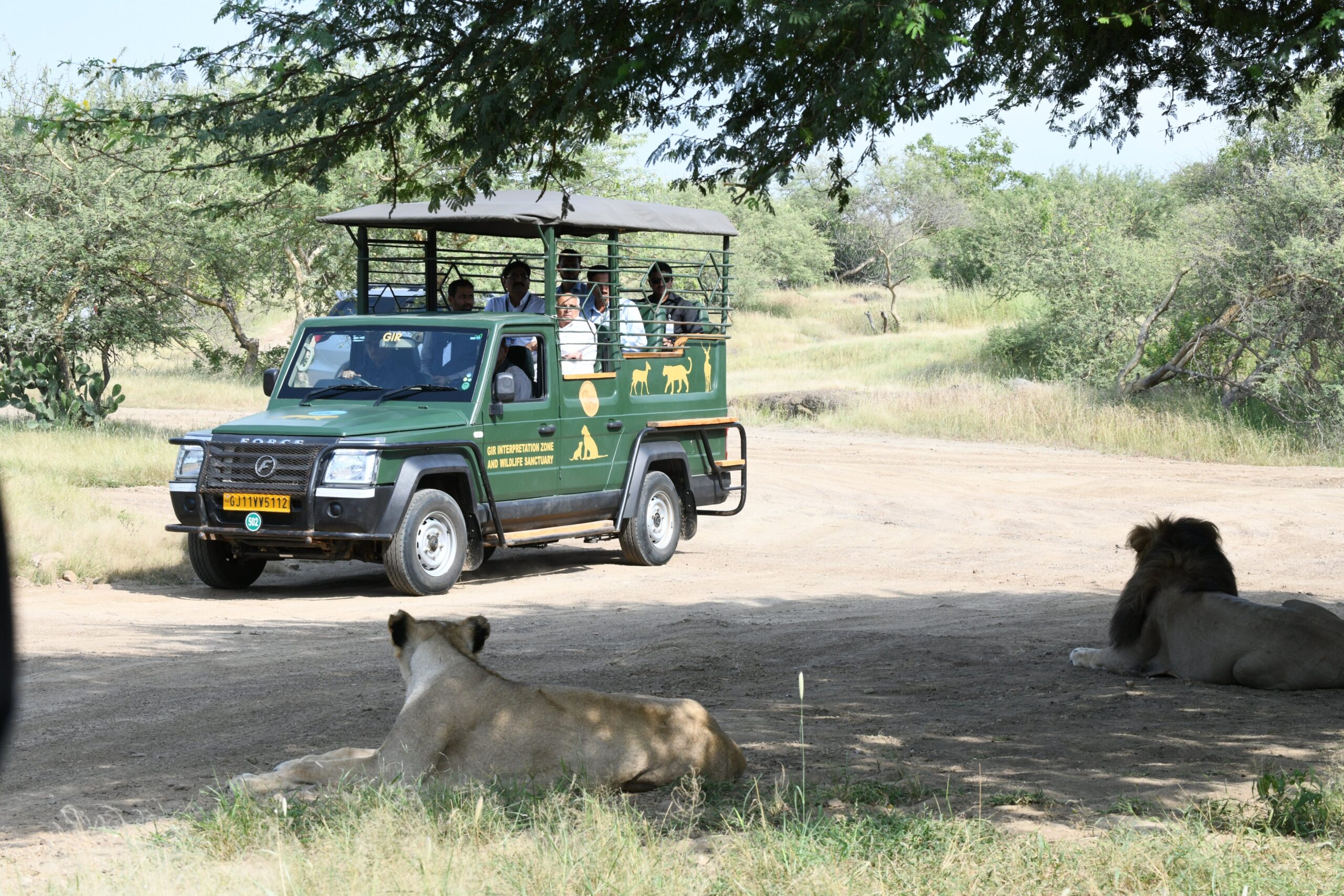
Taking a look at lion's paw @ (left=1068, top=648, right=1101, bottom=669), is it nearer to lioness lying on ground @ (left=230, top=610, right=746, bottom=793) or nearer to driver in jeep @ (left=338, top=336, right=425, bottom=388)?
lioness lying on ground @ (left=230, top=610, right=746, bottom=793)

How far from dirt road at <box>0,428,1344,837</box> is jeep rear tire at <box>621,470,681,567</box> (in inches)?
9.7

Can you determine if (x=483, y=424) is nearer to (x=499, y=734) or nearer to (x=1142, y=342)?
(x=499, y=734)

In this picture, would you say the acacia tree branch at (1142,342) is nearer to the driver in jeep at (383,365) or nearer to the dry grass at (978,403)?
the dry grass at (978,403)

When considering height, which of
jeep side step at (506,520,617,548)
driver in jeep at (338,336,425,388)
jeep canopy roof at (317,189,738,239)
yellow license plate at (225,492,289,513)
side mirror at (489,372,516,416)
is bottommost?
jeep side step at (506,520,617,548)

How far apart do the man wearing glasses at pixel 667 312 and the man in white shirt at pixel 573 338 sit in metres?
0.77

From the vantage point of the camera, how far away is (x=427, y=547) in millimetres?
11180

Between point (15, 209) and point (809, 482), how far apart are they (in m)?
12.5

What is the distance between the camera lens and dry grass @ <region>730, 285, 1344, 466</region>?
22.1 metres

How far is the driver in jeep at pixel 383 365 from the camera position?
38.8 feet

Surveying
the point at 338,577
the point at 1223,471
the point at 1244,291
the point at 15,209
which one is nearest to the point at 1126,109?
the point at 338,577

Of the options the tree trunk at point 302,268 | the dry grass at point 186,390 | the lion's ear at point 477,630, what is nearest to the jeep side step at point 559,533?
the lion's ear at point 477,630

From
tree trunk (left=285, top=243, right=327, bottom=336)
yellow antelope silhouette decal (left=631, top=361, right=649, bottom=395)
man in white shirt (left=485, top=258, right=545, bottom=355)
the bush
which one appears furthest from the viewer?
tree trunk (left=285, top=243, right=327, bottom=336)

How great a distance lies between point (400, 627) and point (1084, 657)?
4238 millimetres

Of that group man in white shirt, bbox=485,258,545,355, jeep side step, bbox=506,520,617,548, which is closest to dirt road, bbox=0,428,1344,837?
jeep side step, bbox=506,520,617,548
